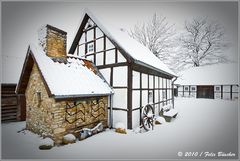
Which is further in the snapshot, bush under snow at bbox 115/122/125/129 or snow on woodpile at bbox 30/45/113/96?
bush under snow at bbox 115/122/125/129

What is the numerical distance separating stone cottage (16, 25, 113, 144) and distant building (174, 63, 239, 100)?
21077 mm

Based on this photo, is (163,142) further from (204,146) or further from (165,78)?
(165,78)

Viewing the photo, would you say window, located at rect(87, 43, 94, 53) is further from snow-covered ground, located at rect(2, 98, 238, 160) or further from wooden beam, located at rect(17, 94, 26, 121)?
wooden beam, located at rect(17, 94, 26, 121)

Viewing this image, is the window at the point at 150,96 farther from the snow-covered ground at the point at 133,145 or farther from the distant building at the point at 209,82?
the distant building at the point at 209,82

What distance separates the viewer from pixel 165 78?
1305cm

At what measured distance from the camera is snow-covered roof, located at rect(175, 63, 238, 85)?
2281 centimetres

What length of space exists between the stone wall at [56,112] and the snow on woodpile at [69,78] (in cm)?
48

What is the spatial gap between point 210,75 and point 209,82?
62.3 inches

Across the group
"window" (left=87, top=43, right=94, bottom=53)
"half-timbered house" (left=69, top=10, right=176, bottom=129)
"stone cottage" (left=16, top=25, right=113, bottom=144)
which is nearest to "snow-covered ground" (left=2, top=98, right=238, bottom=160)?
"stone cottage" (left=16, top=25, right=113, bottom=144)

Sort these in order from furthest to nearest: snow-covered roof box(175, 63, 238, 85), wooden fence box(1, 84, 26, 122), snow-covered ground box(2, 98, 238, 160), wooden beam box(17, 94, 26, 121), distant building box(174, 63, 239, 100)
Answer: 1. snow-covered roof box(175, 63, 238, 85)
2. distant building box(174, 63, 239, 100)
3. wooden beam box(17, 94, 26, 121)
4. wooden fence box(1, 84, 26, 122)
5. snow-covered ground box(2, 98, 238, 160)

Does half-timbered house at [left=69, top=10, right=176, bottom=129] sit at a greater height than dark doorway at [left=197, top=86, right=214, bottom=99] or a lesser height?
greater

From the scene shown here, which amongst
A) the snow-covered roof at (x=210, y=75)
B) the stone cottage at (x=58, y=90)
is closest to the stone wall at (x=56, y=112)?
the stone cottage at (x=58, y=90)

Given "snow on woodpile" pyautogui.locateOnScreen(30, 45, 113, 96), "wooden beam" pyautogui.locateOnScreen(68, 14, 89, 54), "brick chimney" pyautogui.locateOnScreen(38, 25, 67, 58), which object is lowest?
"snow on woodpile" pyautogui.locateOnScreen(30, 45, 113, 96)

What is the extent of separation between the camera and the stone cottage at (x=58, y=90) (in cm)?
589
